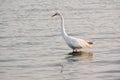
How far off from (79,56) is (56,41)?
2859mm

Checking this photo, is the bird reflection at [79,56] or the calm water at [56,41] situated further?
the bird reflection at [79,56]

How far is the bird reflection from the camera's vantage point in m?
19.6

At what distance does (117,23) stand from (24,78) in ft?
41.1

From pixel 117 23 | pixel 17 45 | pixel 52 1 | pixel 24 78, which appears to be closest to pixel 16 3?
pixel 52 1

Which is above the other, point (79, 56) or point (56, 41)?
point (79, 56)

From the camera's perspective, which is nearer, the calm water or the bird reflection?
the calm water

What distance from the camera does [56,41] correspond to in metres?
23.0

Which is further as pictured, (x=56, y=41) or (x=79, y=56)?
(x=56, y=41)

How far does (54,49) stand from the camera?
69.7 ft

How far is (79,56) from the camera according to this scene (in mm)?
20344

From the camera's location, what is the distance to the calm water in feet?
56.3

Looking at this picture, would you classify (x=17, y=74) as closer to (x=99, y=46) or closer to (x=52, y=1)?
(x=99, y=46)

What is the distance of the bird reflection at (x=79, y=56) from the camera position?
64.4 ft

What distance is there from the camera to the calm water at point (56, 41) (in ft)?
56.3
